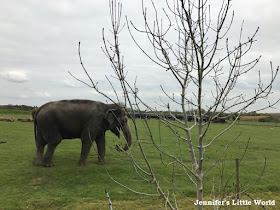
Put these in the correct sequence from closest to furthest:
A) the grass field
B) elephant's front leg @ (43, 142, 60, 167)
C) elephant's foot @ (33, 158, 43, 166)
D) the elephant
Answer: the grass field → elephant's front leg @ (43, 142, 60, 167) → the elephant → elephant's foot @ (33, 158, 43, 166)

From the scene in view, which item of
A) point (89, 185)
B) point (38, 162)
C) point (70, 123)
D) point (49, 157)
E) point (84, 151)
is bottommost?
point (89, 185)

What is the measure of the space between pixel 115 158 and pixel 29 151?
13.5ft

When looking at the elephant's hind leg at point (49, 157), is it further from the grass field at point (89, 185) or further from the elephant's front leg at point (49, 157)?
the grass field at point (89, 185)

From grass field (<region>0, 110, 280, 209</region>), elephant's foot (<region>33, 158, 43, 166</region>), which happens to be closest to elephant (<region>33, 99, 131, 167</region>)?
elephant's foot (<region>33, 158, 43, 166</region>)

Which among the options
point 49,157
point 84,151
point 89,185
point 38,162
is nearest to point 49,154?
point 49,157

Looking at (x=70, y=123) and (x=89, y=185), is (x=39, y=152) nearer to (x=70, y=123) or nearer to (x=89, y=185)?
(x=70, y=123)

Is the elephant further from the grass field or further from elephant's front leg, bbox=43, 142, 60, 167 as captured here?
the grass field

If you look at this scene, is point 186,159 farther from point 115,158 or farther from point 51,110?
point 51,110

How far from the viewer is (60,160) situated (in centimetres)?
984

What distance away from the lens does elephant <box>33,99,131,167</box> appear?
8.69 meters

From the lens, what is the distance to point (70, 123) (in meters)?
8.82

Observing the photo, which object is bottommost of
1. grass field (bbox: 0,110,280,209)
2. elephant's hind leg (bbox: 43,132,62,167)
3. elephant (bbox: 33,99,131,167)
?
grass field (bbox: 0,110,280,209)

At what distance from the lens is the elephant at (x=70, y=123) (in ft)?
28.5

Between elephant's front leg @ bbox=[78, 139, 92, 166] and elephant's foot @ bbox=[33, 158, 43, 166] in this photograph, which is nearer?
elephant's front leg @ bbox=[78, 139, 92, 166]
